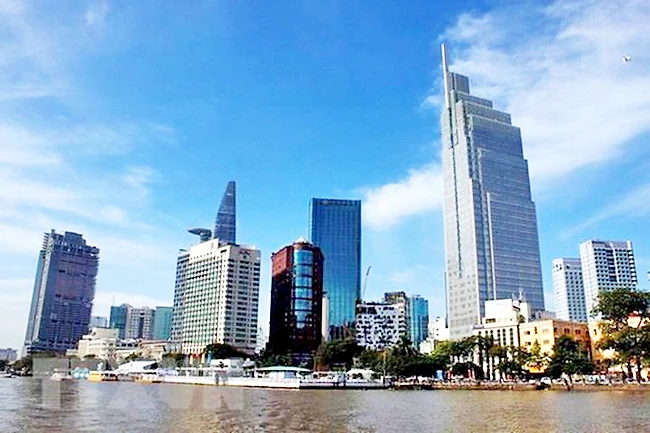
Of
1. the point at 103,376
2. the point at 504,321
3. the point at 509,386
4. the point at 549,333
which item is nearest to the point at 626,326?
the point at 509,386

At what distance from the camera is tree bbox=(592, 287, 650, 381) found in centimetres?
10256

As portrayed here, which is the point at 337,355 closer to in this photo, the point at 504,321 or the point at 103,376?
the point at 504,321

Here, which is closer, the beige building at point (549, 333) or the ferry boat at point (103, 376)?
the beige building at point (549, 333)

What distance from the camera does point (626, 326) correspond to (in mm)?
108312

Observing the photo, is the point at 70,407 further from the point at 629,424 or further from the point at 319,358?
the point at 319,358

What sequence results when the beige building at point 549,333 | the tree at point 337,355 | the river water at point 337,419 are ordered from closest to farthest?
the river water at point 337,419 → the beige building at point 549,333 → the tree at point 337,355

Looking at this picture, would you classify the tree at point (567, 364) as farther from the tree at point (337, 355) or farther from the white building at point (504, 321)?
the tree at point (337, 355)

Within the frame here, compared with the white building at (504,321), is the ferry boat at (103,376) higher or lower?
lower

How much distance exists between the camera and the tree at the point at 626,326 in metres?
103

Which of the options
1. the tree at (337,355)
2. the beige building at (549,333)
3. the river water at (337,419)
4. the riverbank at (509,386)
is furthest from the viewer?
the tree at (337,355)

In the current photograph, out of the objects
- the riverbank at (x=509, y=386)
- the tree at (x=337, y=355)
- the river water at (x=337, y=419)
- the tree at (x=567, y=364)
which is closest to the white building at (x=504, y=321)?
the tree at (x=567, y=364)

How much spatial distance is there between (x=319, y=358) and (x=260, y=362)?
67.2 feet

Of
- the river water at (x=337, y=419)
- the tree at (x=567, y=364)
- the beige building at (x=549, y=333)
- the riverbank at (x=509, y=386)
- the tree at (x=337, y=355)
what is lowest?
the river water at (x=337, y=419)

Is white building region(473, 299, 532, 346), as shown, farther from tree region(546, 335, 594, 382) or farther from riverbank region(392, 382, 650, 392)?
riverbank region(392, 382, 650, 392)
